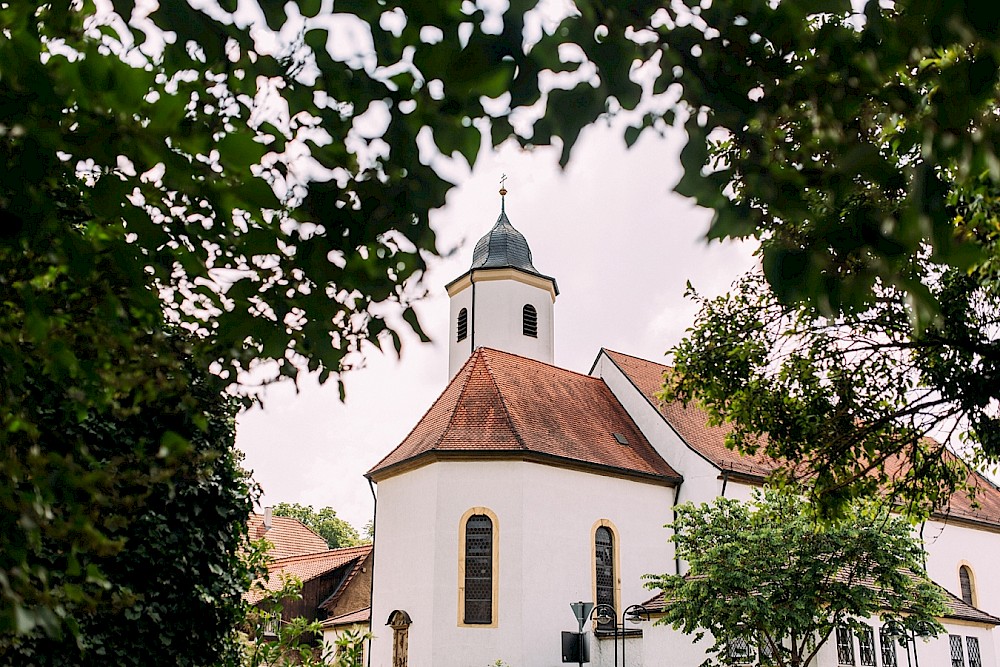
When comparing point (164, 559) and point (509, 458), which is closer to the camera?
point (164, 559)

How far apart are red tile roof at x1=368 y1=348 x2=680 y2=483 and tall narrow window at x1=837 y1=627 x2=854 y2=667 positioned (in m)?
6.23

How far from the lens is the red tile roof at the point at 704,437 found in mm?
25109

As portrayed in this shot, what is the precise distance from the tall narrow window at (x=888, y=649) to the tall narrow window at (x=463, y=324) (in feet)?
56.0

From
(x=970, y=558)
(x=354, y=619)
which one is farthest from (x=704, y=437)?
(x=354, y=619)

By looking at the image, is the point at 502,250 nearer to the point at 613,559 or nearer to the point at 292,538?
the point at 613,559

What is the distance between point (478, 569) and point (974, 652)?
13490 mm

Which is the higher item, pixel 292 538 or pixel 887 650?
pixel 292 538

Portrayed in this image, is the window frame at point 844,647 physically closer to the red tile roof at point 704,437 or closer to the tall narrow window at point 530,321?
the red tile roof at point 704,437

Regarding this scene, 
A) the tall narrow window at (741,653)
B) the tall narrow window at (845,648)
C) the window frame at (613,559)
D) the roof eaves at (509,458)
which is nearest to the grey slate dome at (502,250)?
Answer: the roof eaves at (509,458)

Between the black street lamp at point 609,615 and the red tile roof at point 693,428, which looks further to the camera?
the red tile roof at point 693,428

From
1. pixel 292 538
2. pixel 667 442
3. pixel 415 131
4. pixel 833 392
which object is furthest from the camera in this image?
pixel 292 538

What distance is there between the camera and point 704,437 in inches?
1048

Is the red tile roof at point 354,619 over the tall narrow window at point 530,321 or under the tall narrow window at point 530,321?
under

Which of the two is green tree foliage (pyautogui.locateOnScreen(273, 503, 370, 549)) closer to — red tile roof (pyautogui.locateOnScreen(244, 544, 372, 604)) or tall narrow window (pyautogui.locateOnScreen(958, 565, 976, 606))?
red tile roof (pyautogui.locateOnScreen(244, 544, 372, 604))
